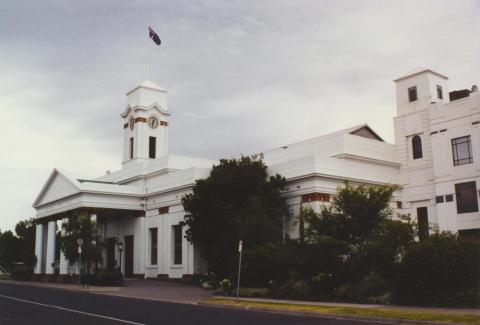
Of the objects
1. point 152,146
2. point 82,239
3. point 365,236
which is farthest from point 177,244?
point 365,236

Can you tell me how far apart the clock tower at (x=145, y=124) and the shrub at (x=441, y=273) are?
38.6m

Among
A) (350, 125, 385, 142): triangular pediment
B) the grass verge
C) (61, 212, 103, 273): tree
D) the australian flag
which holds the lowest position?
the grass verge

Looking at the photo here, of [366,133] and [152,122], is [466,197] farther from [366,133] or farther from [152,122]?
[152,122]

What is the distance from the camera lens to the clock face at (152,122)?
56.4 meters

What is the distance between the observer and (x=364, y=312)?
17.9 m

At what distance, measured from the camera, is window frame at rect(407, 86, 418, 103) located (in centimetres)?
4294

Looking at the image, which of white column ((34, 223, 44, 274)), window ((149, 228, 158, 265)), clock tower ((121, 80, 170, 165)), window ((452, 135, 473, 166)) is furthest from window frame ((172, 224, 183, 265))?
window ((452, 135, 473, 166))

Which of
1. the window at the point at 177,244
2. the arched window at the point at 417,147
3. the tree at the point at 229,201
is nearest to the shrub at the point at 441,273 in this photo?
the tree at the point at 229,201

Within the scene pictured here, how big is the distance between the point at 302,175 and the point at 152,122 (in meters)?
23.5

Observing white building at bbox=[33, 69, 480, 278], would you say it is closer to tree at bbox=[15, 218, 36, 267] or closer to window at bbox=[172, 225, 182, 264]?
window at bbox=[172, 225, 182, 264]

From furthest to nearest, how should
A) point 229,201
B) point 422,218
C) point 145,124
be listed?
1. point 145,124
2. point 422,218
3. point 229,201

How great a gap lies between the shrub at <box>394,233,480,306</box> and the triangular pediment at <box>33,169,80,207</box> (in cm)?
3348

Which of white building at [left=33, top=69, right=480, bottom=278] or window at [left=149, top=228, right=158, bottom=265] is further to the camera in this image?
window at [left=149, top=228, right=158, bottom=265]

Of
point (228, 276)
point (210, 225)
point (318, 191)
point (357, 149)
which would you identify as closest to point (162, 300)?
point (228, 276)
